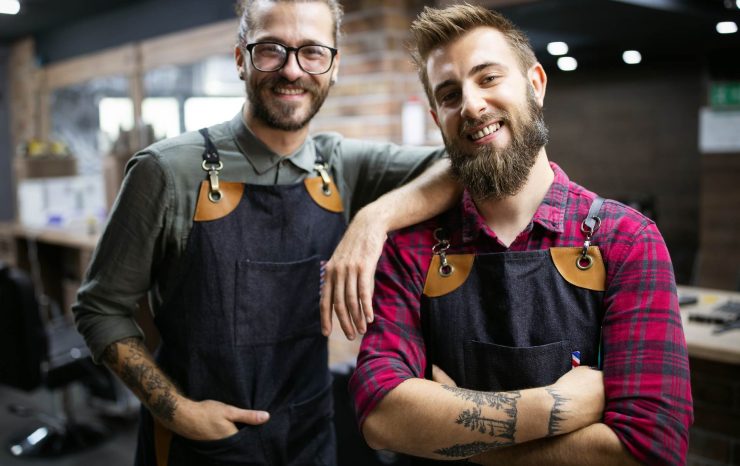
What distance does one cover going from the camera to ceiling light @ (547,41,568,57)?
6.84 m

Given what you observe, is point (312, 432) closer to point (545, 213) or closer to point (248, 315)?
point (248, 315)

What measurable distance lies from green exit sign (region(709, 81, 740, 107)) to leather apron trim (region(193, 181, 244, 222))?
6379 mm

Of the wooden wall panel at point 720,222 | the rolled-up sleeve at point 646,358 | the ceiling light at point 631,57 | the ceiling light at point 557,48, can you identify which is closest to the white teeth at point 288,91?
the rolled-up sleeve at point 646,358

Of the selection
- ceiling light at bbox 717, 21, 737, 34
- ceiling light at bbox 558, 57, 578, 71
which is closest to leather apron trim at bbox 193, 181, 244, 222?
ceiling light at bbox 717, 21, 737, 34

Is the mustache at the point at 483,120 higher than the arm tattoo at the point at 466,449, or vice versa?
the mustache at the point at 483,120

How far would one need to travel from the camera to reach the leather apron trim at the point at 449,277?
1.25 meters

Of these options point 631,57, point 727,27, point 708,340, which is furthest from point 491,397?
point 631,57

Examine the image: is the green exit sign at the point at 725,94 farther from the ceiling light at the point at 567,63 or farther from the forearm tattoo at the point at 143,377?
the forearm tattoo at the point at 143,377

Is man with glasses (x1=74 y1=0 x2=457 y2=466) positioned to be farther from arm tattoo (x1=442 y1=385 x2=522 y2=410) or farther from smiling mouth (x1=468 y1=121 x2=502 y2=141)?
arm tattoo (x1=442 y1=385 x2=522 y2=410)

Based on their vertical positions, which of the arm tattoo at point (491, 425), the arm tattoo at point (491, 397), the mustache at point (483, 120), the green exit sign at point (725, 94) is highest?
the green exit sign at point (725, 94)

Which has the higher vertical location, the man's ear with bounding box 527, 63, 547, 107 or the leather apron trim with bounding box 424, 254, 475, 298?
the man's ear with bounding box 527, 63, 547, 107

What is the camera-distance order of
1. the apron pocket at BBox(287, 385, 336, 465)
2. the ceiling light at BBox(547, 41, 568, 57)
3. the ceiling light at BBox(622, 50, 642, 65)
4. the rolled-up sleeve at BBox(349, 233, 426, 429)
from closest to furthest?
the rolled-up sleeve at BBox(349, 233, 426, 429), the apron pocket at BBox(287, 385, 336, 465), the ceiling light at BBox(547, 41, 568, 57), the ceiling light at BBox(622, 50, 642, 65)

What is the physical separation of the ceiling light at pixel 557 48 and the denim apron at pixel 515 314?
6.01 metres

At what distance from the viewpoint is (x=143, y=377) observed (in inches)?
58.3
